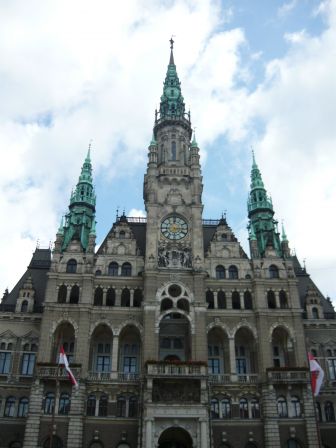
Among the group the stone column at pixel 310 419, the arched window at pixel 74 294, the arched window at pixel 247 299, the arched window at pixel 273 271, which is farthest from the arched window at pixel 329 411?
the arched window at pixel 74 294

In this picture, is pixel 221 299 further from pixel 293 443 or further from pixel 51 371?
pixel 51 371

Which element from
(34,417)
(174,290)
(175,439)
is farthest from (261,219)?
(34,417)

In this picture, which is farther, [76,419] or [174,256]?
[174,256]

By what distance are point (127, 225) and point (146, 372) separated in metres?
19.2

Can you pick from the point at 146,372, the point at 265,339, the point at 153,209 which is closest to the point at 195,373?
the point at 146,372

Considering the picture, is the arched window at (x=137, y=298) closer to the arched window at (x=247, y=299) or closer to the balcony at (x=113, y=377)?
the balcony at (x=113, y=377)

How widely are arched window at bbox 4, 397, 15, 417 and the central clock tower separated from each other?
65.4 ft

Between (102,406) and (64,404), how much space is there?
3835 millimetres

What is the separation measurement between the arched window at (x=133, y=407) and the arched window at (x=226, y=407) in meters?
8.87

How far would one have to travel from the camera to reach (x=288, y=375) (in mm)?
50344

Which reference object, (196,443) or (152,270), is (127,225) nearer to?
(152,270)

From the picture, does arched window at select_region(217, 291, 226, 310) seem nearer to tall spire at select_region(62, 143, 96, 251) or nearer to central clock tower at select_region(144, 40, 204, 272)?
central clock tower at select_region(144, 40, 204, 272)

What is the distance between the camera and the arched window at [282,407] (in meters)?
49.9

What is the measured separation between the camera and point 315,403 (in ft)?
170
